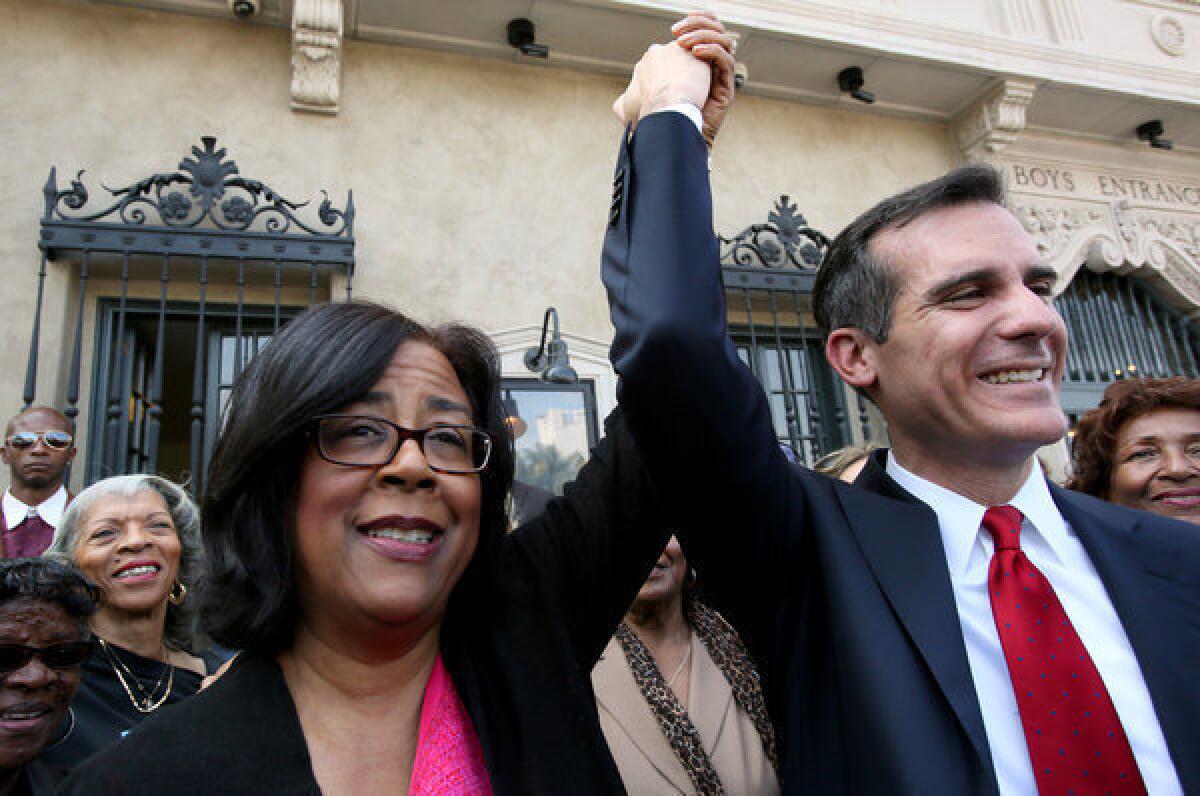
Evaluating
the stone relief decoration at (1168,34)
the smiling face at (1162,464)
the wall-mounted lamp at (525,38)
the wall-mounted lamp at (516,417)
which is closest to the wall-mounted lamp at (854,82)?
the wall-mounted lamp at (525,38)

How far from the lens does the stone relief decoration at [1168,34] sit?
6.25 meters

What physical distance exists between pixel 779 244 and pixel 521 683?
4884 millimetres

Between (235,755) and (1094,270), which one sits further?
(1094,270)

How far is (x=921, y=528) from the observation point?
1.16 meters

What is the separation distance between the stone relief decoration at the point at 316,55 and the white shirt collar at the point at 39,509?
2.66 meters

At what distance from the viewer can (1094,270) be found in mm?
6262

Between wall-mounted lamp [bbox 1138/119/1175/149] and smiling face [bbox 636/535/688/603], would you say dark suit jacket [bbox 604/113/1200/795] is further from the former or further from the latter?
wall-mounted lamp [bbox 1138/119/1175/149]

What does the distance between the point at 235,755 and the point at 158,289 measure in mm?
4293

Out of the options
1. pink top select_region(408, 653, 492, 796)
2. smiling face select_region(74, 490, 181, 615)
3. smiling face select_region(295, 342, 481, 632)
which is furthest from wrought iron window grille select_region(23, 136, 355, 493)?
pink top select_region(408, 653, 492, 796)

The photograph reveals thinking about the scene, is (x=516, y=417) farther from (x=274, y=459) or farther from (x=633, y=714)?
(x=274, y=459)

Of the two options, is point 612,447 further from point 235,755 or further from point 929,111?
point 929,111

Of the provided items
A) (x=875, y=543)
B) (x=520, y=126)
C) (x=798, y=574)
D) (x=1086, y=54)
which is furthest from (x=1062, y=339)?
(x=1086, y=54)

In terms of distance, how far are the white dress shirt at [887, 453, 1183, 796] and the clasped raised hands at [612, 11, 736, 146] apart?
68 centimetres

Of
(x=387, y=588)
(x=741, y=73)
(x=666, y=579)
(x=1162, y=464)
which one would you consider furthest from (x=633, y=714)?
(x=741, y=73)
